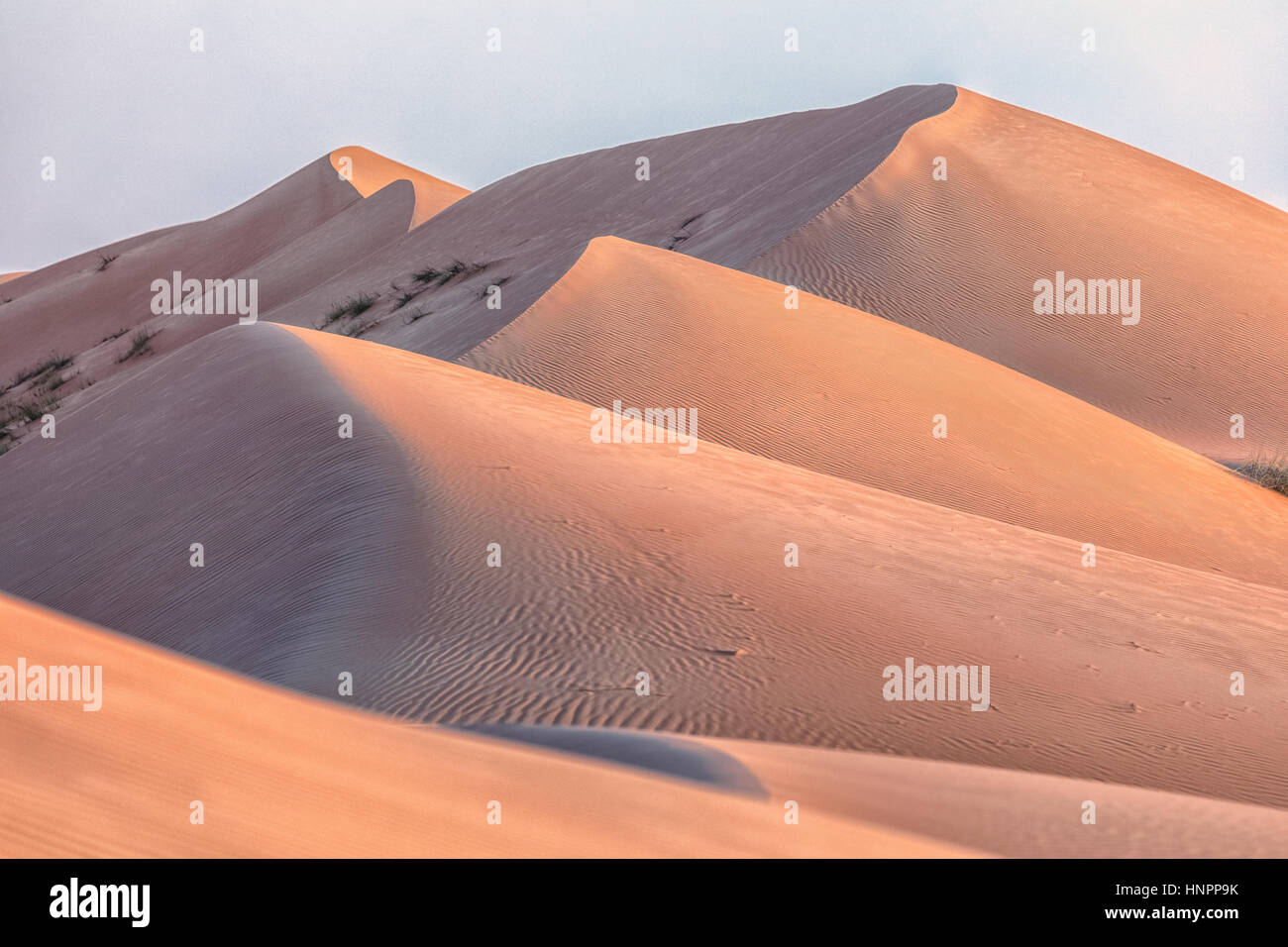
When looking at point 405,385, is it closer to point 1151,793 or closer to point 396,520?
point 396,520

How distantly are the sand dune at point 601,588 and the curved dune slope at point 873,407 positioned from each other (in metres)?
2.32

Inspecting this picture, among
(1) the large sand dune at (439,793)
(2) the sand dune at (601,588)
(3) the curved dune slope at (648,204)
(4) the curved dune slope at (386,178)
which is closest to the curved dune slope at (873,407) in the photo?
(2) the sand dune at (601,588)

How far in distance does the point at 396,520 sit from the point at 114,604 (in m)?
1.88

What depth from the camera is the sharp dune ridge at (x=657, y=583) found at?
401 cm

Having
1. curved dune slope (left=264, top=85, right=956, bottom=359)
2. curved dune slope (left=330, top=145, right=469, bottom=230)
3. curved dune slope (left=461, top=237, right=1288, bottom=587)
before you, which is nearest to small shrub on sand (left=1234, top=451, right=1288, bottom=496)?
curved dune slope (left=461, top=237, right=1288, bottom=587)

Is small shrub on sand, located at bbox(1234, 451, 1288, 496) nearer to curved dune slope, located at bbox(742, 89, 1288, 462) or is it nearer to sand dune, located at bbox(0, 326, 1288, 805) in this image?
Answer: curved dune slope, located at bbox(742, 89, 1288, 462)

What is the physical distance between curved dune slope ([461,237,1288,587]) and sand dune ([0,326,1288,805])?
232cm

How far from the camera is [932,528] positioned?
9523 mm

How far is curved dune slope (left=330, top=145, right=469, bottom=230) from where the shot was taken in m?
36.4

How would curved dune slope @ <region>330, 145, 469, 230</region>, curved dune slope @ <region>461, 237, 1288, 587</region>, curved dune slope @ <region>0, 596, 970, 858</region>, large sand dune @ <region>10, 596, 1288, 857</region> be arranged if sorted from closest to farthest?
curved dune slope @ <region>0, 596, 970, 858</region>
large sand dune @ <region>10, 596, 1288, 857</region>
curved dune slope @ <region>461, 237, 1288, 587</region>
curved dune slope @ <region>330, 145, 469, 230</region>

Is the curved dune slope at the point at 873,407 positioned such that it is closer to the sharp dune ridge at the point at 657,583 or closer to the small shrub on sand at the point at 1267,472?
the sharp dune ridge at the point at 657,583

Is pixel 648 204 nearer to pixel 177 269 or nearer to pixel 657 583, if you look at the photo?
pixel 177 269

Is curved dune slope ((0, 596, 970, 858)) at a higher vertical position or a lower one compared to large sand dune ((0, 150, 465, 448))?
lower
